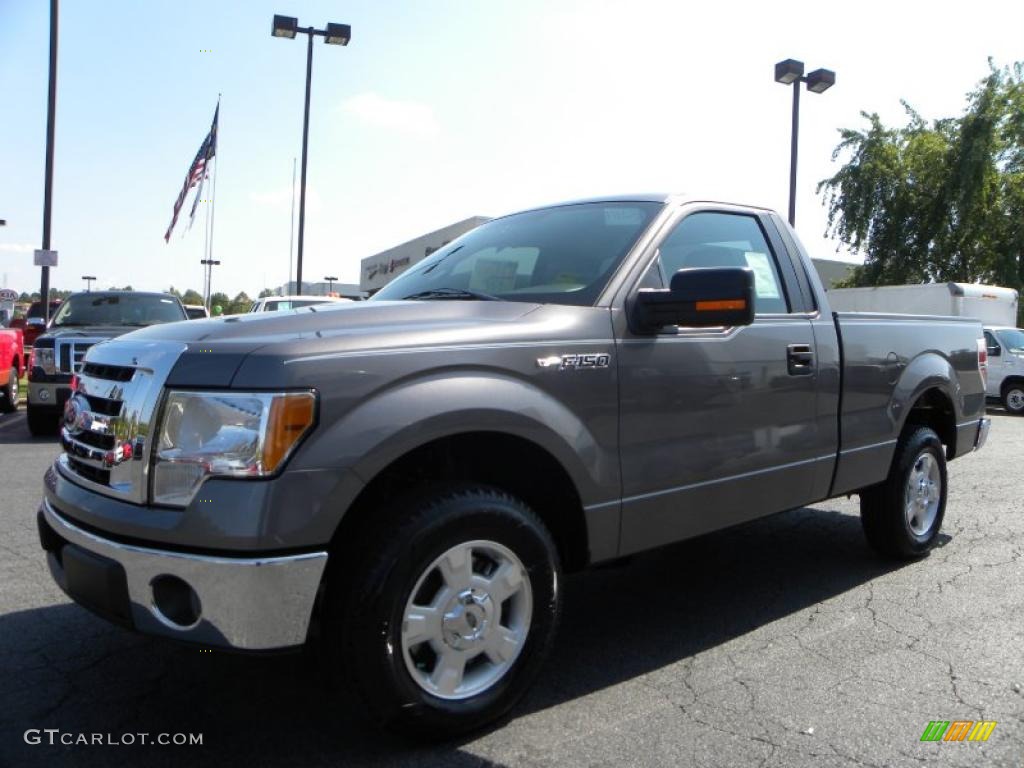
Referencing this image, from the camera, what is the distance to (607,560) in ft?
10.1

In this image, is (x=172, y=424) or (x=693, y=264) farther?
(x=693, y=264)

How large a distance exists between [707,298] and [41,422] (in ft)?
27.3

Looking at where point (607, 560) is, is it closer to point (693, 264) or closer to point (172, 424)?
point (693, 264)

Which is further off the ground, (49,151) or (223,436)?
(49,151)

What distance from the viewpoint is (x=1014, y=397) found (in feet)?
54.3

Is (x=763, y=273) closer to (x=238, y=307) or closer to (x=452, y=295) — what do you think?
(x=452, y=295)

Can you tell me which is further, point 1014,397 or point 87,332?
point 1014,397

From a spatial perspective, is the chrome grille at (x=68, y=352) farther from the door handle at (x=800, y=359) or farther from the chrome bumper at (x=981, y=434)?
the chrome bumper at (x=981, y=434)

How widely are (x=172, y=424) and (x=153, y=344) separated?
0.36 m

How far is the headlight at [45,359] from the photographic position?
8531 mm

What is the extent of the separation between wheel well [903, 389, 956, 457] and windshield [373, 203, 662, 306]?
7.86 ft

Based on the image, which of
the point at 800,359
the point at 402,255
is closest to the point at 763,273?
the point at 800,359

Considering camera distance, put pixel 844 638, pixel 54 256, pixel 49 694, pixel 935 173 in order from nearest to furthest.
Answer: pixel 49 694
pixel 844 638
pixel 54 256
pixel 935 173

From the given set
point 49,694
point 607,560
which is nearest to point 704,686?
point 607,560
